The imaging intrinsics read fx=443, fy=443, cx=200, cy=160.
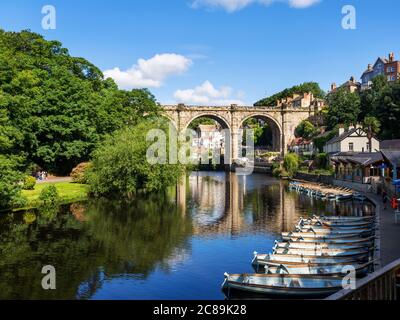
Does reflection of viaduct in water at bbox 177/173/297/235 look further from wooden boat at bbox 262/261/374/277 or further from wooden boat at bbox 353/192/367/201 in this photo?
wooden boat at bbox 262/261/374/277

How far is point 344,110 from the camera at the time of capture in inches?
4031

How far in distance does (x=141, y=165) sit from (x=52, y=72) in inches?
851

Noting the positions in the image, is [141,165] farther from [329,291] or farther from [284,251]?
[329,291]

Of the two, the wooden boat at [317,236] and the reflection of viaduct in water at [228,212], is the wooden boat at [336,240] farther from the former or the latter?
the reflection of viaduct in water at [228,212]

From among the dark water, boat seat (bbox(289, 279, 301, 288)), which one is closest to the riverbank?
the dark water

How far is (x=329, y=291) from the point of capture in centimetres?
1766

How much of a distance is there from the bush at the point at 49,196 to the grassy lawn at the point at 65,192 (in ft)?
2.17

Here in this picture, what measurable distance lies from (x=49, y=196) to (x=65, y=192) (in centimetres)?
513

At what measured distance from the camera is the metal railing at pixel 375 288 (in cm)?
907

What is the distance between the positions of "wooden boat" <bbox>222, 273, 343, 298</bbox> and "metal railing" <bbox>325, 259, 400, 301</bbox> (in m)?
6.79

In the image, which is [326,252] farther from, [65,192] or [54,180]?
[54,180]

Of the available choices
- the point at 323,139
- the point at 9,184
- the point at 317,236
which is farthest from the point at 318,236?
the point at 323,139

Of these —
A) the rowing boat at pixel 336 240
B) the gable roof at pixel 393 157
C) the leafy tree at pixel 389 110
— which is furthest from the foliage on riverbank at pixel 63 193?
the leafy tree at pixel 389 110

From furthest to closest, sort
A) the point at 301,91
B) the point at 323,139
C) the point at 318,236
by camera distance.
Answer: the point at 301,91 < the point at 323,139 < the point at 318,236
